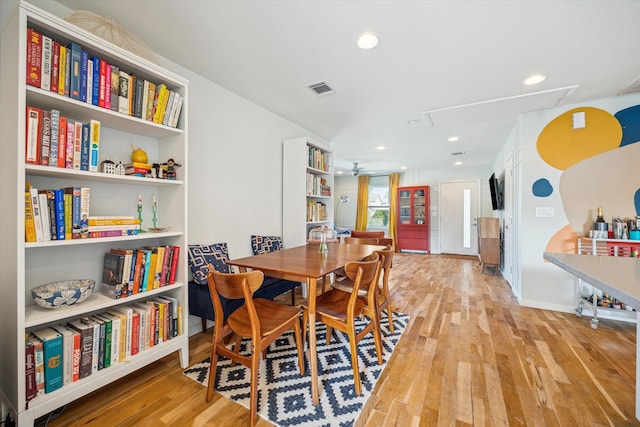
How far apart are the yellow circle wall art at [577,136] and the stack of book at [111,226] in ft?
14.1

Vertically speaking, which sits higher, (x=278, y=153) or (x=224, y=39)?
(x=224, y=39)

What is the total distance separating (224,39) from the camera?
190 centimetres

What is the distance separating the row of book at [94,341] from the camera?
1.25 metres

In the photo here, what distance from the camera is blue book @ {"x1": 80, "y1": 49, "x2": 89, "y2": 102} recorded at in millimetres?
1401

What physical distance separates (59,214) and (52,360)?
0.74m

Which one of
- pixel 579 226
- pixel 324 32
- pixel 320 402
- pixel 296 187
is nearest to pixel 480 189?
pixel 579 226

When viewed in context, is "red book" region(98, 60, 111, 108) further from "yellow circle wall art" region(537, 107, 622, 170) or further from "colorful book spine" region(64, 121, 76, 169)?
"yellow circle wall art" region(537, 107, 622, 170)

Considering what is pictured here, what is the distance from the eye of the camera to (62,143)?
1.34 m

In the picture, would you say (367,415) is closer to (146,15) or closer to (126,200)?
(126,200)

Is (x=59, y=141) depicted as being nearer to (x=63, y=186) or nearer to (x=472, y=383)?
(x=63, y=186)

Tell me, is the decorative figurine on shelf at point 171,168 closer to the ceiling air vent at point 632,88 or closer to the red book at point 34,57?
the red book at point 34,57

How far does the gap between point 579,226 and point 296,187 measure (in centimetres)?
341

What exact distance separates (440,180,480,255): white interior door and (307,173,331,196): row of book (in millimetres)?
4679

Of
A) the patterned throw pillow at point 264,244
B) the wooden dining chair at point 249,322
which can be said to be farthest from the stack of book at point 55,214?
the patterned throw pillow at point 264,244
